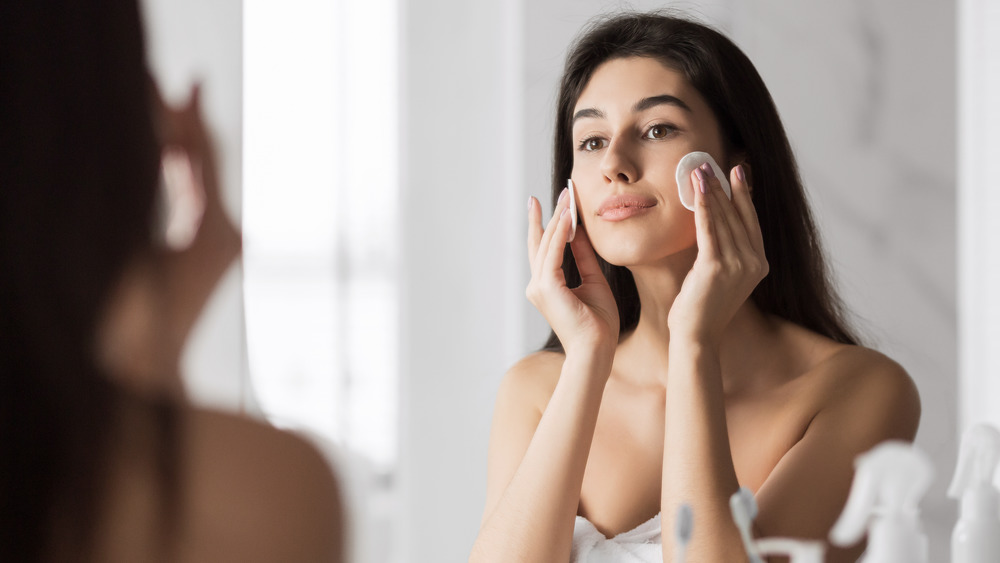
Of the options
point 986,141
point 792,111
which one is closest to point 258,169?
point 792,111

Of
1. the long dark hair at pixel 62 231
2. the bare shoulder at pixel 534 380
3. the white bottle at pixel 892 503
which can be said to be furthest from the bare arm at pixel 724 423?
the long dark hair at pixel 62 231

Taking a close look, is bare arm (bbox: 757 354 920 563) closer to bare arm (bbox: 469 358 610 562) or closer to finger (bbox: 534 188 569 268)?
bare arm (bbox: 469 358 610 562)

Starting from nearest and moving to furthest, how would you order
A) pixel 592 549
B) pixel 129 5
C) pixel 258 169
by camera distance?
pixel 129 5, pixel 592 549, pixel 258 169

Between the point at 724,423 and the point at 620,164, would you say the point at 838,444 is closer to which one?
the point at 724,423

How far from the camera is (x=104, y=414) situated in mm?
477

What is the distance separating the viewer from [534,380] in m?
0.80

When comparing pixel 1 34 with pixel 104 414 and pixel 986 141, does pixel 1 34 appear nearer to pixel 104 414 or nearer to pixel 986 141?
pixel 104 414

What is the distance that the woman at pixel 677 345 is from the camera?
22.8 inches

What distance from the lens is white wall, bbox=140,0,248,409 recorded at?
0.74m

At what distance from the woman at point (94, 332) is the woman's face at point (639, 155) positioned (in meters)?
0.34

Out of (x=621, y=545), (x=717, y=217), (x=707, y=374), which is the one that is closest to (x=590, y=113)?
(x=717, y=217)

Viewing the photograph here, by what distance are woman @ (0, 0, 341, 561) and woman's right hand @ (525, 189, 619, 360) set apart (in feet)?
0.81

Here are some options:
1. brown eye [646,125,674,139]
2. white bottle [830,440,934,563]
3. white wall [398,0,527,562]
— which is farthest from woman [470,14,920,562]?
white wall [398,0,527,562]

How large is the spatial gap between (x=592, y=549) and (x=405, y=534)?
20.1 inches
